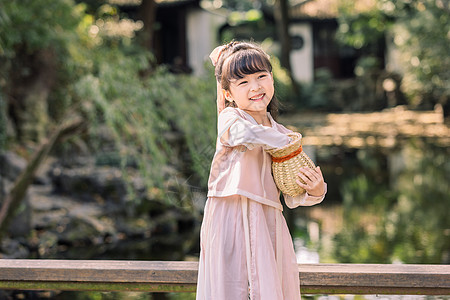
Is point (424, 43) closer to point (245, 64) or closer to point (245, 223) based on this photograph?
point (245, 64)

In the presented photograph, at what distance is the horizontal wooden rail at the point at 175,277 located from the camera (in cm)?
262

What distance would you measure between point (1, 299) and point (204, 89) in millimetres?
2953

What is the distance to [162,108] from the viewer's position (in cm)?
671

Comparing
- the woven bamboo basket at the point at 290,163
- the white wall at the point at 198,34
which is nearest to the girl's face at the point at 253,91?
the woven bamboo basket at the point at 290,163

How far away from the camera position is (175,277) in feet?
8.93

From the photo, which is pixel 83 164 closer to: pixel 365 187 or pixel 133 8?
pixel 365 187

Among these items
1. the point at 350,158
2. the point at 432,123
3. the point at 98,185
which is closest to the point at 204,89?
the point at 98,185

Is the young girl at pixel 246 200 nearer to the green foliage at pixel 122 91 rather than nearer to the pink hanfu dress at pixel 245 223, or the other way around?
the pink hanfu dress at pixel 245 223

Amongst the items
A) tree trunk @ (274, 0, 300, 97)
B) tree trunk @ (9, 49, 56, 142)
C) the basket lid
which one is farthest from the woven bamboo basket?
tree trunk @ (274, 0, 300, 97)

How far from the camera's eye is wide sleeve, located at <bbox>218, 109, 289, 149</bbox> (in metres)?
2.13

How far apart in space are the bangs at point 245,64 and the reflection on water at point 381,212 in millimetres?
4487

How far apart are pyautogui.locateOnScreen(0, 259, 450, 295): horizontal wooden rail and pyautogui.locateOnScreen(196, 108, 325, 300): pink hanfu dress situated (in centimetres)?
40

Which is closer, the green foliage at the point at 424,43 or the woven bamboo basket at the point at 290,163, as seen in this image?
the woven bamboo basket at the point at 290,163

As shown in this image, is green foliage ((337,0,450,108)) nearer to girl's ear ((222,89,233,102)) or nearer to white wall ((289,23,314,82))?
white wall ((289,23,314,82))
